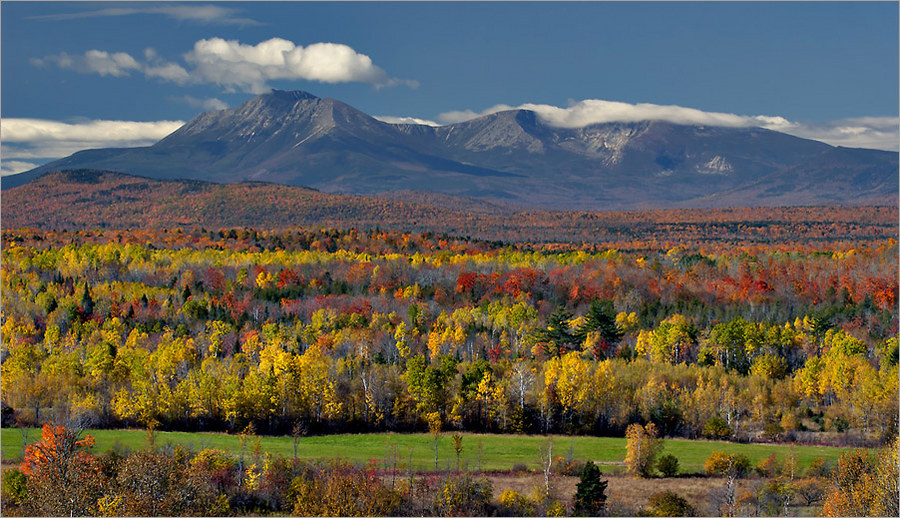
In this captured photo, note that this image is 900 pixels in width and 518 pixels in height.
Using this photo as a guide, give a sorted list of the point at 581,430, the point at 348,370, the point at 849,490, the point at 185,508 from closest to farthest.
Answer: the point at 185,508
the point at 849,490
the point at 581,430
the point at 348,370

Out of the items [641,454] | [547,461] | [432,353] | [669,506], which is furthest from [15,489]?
[432,353]

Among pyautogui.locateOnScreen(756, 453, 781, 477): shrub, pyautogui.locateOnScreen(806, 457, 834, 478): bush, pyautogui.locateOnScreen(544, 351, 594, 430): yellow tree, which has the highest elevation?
pyautogui.locateOnScreen(544, 351, 594, 430): yellow tree

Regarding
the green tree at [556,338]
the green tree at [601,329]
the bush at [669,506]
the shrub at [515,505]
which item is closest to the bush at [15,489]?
the shrub at [515,505]

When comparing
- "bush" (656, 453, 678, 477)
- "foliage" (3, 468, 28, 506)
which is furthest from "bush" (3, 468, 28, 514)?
"bush" (656, 453, 678, 477)

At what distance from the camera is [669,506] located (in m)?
62.1

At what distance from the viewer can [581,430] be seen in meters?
87.9

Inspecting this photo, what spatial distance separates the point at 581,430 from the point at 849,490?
30996 millimetres

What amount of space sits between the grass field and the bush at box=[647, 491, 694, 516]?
9.75 meters

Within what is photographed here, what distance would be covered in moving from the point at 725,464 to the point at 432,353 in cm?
4684

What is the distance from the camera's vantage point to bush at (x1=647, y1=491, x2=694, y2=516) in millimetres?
61750

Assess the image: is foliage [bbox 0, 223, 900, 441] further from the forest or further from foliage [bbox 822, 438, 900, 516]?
foliage [bbox 822, 438, 900, 516]

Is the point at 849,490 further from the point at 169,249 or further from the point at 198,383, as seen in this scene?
the point at 169,249

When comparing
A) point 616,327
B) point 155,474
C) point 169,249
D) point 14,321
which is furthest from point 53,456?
point 169,249

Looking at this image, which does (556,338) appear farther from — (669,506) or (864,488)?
(864,488)
